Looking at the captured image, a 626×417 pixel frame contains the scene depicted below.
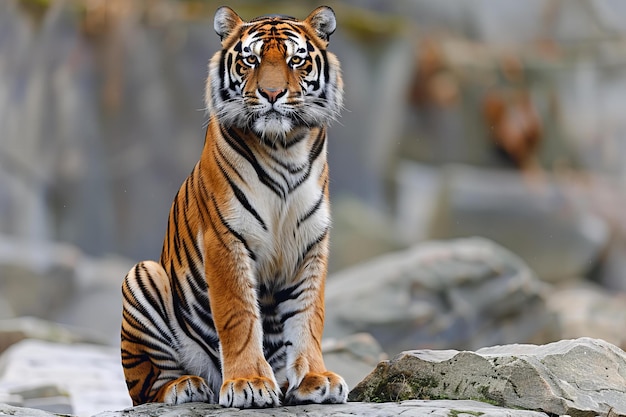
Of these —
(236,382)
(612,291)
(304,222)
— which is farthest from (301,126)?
(612,291)

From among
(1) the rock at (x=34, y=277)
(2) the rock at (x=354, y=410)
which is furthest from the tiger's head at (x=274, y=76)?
(1) the rock at (x=34, y=277)

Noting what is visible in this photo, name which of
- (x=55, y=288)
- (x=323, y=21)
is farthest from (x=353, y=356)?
(x=55, y=288)

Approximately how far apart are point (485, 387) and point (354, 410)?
62 cm

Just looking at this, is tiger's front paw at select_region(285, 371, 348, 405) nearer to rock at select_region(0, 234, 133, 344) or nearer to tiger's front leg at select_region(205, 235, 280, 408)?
tiger's front leg at select_region(205, 235, 280, 408)

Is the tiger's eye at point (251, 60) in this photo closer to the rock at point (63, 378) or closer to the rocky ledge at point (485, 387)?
the rocky ledge at point (485, 387)

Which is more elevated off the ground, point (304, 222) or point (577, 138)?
point (577, 138)

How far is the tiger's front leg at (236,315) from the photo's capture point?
3.80 meters

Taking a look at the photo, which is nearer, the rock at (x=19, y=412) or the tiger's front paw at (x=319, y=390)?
the rock at (x=19, y=412)

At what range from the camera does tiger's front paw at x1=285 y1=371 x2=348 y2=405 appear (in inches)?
150

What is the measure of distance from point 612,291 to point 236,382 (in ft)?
39.6

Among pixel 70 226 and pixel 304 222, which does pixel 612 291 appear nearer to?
pixel 70 226

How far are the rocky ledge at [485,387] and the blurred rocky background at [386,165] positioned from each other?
10.8 ft

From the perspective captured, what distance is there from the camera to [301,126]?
3961 mm

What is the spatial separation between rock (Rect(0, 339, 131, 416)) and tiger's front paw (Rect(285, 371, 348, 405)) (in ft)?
7.80
